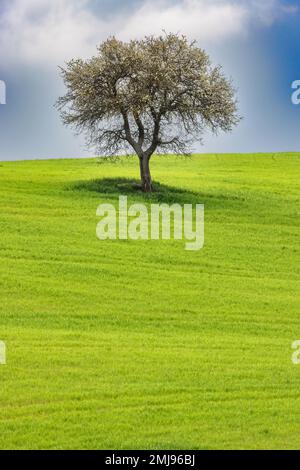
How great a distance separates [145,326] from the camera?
3322 centimetres

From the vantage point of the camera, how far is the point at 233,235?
5216 cm

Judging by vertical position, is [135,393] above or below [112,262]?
below

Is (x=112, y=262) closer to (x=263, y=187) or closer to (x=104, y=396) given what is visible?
(x=104, y=396)

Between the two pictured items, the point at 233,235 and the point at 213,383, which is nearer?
the point at 213,383

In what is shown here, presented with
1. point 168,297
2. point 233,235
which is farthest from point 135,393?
point 233,235

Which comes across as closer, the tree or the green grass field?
the green grass field

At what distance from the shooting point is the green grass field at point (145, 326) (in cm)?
2225

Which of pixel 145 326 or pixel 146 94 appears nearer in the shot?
pixel 145 326

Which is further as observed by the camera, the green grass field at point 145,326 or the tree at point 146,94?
the tree at point 146,94

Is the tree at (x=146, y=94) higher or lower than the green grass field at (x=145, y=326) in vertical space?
higher

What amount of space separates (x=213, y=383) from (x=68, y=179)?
1794 inches

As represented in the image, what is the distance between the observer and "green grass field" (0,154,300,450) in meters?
22.2

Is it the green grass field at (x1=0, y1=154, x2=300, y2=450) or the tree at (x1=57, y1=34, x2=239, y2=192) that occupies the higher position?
the tree at (x1=57, y1=34, x2=239, y2=192)

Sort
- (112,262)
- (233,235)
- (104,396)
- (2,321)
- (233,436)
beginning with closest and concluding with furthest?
(233,436), (104,396), (2,321), (112,262), (233,235)
